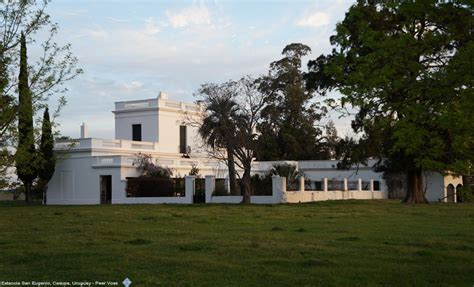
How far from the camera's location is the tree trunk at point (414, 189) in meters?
45.1

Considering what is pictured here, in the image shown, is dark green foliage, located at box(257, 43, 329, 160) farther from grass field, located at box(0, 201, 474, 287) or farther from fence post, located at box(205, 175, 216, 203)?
grass field, located at box(0, 201, 474, 287)

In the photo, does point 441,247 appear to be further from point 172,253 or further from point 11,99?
point 11,99

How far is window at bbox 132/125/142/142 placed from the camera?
62.5m

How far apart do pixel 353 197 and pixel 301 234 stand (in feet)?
120

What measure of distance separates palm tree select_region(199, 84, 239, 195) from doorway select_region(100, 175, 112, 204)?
12.3 m

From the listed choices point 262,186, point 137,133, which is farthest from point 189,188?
point 137,133

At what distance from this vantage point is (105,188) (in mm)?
53844

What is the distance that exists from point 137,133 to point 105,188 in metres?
10.1

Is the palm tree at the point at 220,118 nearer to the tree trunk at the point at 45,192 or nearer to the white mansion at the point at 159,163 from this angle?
the white mansion at the point at 159,163

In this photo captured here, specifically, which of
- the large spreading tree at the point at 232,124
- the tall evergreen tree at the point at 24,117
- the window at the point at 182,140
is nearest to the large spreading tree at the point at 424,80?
the tall evergreen tree at the point at 24,117

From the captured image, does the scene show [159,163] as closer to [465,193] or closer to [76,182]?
[76,182]

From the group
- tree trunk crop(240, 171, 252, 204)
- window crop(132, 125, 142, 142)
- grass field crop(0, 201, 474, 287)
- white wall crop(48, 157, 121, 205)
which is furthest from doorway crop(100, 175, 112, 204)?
grass field crop(0, 201, 474, 287)

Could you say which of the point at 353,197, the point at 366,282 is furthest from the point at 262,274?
the point at 353,197

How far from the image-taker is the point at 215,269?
12141 millimetres
